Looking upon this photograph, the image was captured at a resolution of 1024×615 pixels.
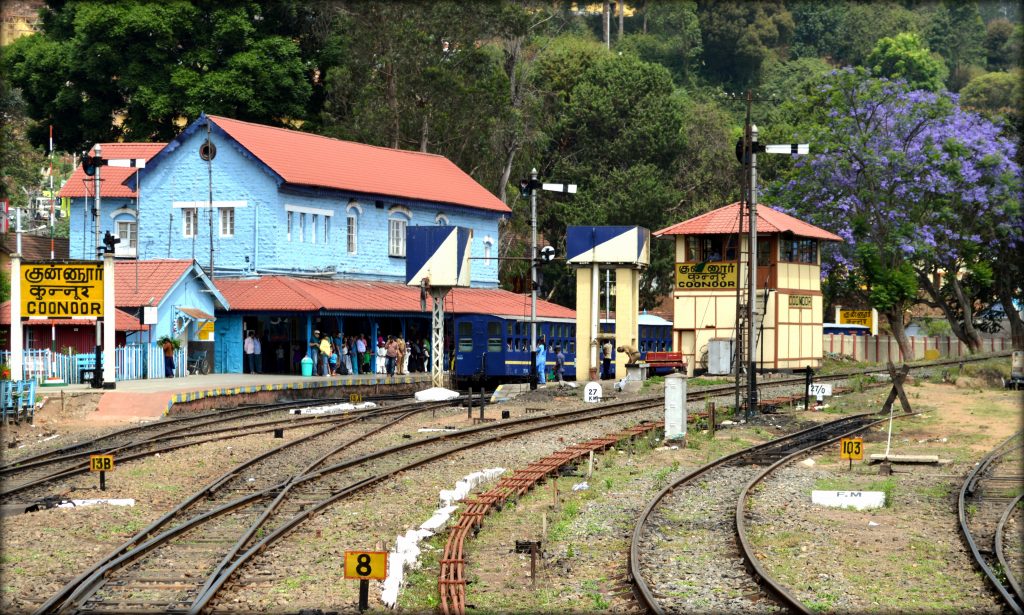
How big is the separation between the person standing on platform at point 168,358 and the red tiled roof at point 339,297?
4.05 meters

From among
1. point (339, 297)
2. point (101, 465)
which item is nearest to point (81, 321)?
→ point (339, 297)

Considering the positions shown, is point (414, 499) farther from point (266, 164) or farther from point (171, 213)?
point (171, 213)

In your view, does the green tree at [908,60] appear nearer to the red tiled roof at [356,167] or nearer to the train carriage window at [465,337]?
the red tiled roof at [356,167]

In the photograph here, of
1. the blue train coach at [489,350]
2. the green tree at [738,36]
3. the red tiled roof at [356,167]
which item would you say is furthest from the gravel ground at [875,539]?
the green tree at [738,36]

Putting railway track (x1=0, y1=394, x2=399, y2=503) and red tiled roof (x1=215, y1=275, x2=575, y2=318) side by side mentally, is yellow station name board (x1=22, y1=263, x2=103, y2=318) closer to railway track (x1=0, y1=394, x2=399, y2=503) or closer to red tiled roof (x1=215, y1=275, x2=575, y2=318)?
railway track (x1=0, y1=394, x2=399, y2=503)

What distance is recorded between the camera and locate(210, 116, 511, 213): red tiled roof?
50750mm

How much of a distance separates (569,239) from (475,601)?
1170 inches

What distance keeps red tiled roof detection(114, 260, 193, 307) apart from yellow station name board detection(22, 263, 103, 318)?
8.46m

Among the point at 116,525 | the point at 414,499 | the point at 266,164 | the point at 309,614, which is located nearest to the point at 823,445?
the point at 414,499

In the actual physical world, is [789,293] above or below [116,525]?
above

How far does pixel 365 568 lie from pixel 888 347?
5595 cm

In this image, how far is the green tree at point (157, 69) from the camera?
67.4 metres

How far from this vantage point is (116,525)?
1669cm

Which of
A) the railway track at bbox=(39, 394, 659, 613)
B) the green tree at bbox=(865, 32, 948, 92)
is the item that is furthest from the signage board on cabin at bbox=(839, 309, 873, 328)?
the green tree at bbox=(865, 32, 948, 92)
